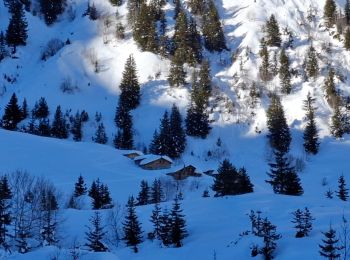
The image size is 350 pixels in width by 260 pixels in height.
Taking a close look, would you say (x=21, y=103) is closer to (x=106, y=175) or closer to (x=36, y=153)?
(x=36, y=153)

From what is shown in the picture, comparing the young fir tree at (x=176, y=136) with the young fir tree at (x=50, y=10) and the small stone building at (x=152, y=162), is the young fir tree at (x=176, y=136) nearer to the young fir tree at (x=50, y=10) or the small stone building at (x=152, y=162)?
the small stone building at (x=152, y=162)

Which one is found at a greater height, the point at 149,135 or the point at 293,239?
the point at 149,135

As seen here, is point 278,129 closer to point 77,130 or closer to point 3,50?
point 77,130

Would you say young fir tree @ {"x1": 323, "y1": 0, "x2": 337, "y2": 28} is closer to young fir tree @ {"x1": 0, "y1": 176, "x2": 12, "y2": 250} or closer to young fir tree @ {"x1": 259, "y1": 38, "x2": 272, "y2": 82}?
young fir tree @ {"x1": 259, "y1": 38, "x2": 272, "y2": 82}

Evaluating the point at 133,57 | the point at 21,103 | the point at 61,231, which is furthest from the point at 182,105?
the point at 61,231

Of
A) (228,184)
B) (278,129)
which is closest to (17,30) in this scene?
(278,129)

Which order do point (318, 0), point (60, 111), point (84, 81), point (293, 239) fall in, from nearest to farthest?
point (293, 239) → point (60, 111) → point (84, 81) → point (318, 0)

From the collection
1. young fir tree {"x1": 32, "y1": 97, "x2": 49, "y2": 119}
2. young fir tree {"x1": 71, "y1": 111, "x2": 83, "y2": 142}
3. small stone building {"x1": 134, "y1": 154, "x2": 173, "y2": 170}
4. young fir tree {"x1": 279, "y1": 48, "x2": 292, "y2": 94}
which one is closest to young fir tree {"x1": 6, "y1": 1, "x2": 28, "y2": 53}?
young fir tree {"x1": 32, "y1": 97, "x2": 49, "y2": 119}
